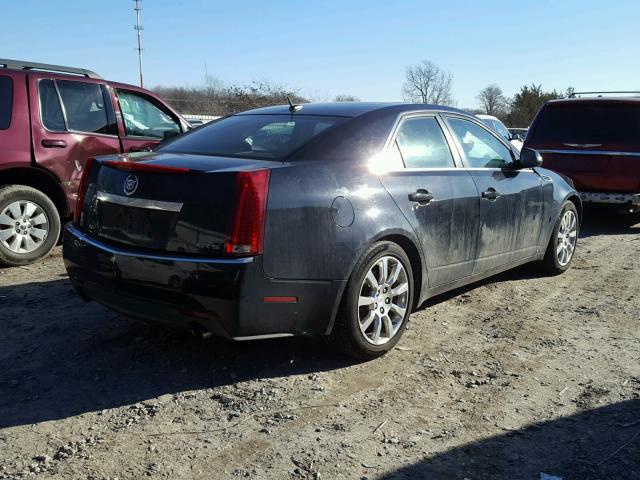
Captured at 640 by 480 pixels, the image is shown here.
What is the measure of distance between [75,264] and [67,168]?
3064mm

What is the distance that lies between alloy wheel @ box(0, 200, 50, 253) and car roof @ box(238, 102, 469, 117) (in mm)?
2772

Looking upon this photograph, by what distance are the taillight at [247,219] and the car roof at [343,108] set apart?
1.23m

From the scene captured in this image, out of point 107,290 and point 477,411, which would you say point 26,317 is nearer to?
point 107,290

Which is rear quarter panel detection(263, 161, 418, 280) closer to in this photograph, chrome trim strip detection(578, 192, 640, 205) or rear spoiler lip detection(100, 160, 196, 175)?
rear spoiler lip detection(100, 160, 196, 175)

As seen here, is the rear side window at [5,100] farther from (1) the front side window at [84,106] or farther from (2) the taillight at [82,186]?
(2) the taillight at [82,186]

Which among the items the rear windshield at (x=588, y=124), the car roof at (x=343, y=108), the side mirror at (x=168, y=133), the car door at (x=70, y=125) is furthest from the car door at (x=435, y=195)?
the rear windshield at (x=588, y=124)

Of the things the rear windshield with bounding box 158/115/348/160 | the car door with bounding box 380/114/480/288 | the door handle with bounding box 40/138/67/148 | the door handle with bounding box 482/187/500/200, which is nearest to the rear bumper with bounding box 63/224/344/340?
the rear windshield with bounding box 158/115/348/160

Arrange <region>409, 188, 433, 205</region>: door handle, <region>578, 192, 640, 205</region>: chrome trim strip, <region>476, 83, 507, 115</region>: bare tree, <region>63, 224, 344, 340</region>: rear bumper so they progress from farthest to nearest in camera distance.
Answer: <region>476, 83, 507, 115</region>: bare tree → <region>578, 192, 640, 205</region>: chrome trim strip → <region>409, 188, 433, 205</region>: door handle → <region>63, 224, 344, 340</region>: rear bumper

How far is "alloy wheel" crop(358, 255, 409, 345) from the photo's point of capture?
153 inches

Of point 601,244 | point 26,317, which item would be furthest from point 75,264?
point 601,244

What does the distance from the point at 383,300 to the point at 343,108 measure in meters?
A: 1.44

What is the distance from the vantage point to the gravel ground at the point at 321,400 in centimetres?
284

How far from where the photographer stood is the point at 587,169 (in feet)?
29.4

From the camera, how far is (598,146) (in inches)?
352
